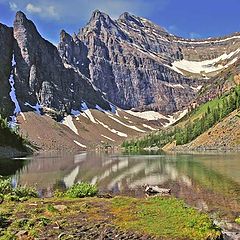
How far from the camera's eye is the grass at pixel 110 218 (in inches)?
984

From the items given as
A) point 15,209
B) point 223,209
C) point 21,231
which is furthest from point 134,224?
point 223,209

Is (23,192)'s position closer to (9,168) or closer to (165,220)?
(165,220)

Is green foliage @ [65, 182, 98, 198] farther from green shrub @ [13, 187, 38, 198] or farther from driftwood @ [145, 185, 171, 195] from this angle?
driftwood @ [145, 185, 171, 195]

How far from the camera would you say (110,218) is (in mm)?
29469

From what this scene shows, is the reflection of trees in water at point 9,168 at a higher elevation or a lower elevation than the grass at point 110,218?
higher

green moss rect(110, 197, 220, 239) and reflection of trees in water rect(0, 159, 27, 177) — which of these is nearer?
green moss rect(110, 197, 220, 239)

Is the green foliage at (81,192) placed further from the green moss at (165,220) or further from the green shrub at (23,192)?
the green moss at (165,220)

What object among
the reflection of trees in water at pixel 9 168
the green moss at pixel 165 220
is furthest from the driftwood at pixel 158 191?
the reflection of trees in water at pixel 9 168

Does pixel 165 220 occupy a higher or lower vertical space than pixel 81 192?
lower

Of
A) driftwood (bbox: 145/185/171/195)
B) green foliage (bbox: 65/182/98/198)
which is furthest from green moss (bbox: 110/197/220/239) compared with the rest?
driftwood (bbox: 145/185/171/195)

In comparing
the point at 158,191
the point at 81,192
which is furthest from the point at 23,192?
the point at 158,191

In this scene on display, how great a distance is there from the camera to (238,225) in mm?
30281

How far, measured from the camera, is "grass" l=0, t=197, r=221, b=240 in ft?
82.0

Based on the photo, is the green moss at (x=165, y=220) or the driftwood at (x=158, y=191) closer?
the green moss at (x=165, y=220)
